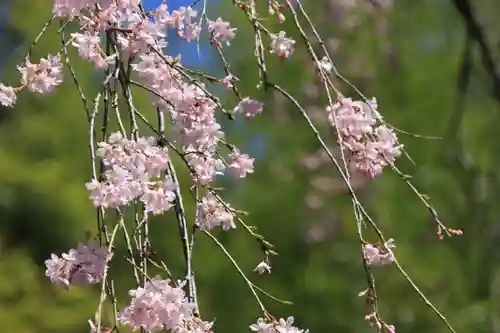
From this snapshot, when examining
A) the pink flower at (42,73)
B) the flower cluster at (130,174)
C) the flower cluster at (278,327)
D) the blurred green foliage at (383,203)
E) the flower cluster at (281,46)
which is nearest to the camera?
the flower cluster at (130,174)

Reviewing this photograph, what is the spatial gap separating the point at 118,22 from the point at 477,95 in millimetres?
2840

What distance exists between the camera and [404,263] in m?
3.34

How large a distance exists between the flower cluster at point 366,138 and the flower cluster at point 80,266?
0.38 meters

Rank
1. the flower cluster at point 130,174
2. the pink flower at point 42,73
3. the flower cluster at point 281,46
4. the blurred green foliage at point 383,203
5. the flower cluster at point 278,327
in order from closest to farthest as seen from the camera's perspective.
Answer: the flower cluster at point 130,174 < the flower cluster at point 278,327 < the pink flower at point 42,73 < the flower cluster at point 281,46 < the blurred green foliage at point 383,203

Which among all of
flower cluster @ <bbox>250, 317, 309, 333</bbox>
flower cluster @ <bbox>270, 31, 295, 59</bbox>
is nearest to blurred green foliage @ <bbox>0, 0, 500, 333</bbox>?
flower cluster @ <bbox>270, 31, 295, 59</bbox>

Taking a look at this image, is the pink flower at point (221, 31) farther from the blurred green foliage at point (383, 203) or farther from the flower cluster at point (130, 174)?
the blurred green foliage at point (383, 203)

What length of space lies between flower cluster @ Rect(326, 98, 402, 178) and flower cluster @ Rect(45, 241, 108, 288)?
0.38 m

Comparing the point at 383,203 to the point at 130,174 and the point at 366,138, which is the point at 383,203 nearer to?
the point at 366,138

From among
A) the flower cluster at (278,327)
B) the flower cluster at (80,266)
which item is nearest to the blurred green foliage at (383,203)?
the flower cluster at (278,327)

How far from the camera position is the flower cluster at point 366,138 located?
1075 mm

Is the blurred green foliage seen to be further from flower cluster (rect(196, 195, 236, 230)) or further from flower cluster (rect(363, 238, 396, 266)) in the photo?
flower cluster (rect(196, 195, 236, 230))

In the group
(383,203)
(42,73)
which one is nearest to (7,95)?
(42,73)

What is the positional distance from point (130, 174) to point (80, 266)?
0.15 meters

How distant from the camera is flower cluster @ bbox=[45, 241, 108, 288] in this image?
2.90 ft
